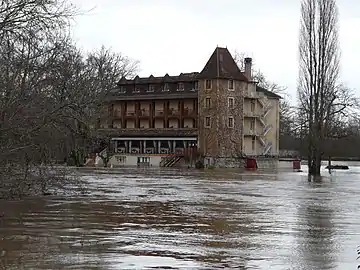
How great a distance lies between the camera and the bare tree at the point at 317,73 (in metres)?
60.2

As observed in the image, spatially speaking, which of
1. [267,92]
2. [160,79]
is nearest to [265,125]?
[267,92]

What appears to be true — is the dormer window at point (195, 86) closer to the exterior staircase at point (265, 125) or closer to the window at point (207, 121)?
the window at point (207, 121)

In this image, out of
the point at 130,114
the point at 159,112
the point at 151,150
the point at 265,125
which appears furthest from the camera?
the point at 130,114

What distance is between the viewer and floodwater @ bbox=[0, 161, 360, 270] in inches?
491

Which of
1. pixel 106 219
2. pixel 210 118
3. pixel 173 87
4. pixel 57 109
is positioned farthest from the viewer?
pixel 173 87

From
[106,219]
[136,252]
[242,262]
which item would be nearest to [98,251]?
[136,252]

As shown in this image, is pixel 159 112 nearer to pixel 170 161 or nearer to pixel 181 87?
pixel 181 87

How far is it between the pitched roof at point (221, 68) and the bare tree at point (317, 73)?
1040 inches

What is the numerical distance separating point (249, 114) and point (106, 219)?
71.7 m

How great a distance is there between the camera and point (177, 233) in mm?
16719

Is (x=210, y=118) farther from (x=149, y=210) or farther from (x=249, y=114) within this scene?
(x=149, y=210)

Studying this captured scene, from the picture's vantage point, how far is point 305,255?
44.5ft

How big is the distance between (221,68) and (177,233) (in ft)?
240

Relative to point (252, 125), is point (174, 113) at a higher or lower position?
higher
